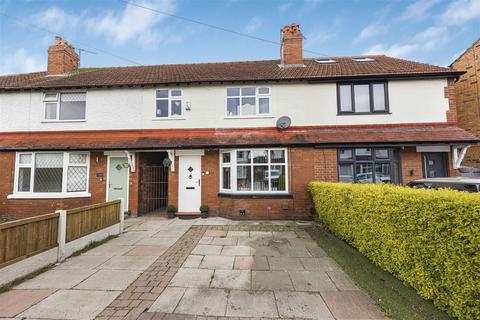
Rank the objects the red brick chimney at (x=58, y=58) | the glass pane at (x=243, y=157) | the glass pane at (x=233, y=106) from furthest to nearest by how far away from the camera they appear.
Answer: the red brick chimney at (x=58, y=58) < the glass pane at (x=233, y=106) < the glass pane at (x=243, y=157)

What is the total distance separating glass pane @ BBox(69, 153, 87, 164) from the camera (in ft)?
30.9

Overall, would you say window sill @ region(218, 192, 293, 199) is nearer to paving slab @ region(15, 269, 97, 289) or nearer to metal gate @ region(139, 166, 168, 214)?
metal gate @ region(139, 166, 168, 214)

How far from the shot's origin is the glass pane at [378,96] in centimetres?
922

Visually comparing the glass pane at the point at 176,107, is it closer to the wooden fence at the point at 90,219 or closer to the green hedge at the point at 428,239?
the wooden fence at the point at 90,219

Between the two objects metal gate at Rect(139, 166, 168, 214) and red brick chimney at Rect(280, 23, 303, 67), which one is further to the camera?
red brick chimney at Rect(280, 23, 303, 67)

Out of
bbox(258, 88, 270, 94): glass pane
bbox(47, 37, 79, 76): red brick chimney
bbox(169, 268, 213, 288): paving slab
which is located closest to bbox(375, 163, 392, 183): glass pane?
bbox(258, 88, 270, 94): glass pane

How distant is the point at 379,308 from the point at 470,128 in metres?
13.3

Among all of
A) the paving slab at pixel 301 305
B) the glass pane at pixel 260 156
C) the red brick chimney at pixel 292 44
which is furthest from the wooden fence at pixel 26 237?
the red brick chimney at pixel 292 44

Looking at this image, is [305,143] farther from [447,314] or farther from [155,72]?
[155,72]

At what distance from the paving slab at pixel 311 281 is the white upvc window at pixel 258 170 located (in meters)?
4.84

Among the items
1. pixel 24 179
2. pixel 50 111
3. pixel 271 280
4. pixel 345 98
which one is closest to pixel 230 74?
pixel 345 98

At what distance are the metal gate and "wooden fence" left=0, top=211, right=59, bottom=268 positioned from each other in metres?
5.01

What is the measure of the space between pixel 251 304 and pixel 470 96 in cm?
1503

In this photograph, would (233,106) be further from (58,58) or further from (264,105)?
(58,58)
